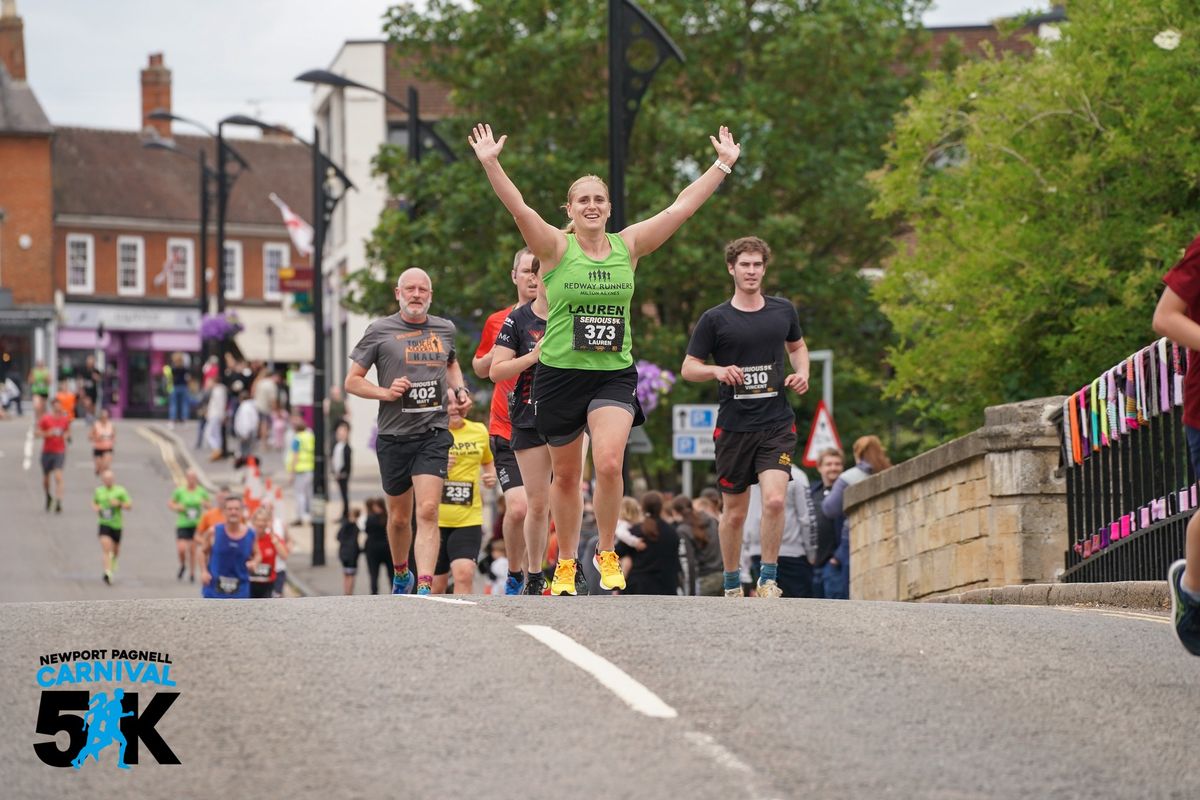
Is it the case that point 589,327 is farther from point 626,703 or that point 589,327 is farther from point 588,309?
point 626,703

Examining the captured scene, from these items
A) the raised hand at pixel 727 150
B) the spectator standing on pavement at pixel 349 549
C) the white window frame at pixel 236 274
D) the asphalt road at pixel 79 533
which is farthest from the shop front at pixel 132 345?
the raised hand at pixel 727 150

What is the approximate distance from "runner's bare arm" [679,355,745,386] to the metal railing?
7.95 ft

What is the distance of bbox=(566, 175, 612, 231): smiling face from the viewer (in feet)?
33.1

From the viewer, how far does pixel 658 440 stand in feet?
119

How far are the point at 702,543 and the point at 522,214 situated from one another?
31.6ft

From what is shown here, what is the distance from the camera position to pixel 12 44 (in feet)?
273

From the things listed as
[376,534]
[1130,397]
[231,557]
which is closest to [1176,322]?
[1130,397]

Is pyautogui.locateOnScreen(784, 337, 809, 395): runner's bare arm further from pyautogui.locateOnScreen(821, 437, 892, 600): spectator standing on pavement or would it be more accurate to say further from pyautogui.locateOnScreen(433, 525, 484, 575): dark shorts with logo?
pyautogui.locateOnScreen(821, 437, 892, 600): spectator standing on pavement

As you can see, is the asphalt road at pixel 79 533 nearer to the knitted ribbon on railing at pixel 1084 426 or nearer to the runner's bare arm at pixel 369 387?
the runner's bare arm at pixel 369 387

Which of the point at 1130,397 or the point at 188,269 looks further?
the point at 188,269

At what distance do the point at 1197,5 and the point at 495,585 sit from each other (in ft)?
28.9

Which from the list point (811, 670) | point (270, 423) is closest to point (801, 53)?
point (270, 423)

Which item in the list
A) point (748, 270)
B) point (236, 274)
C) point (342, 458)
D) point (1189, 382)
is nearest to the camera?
point (1189, 382)

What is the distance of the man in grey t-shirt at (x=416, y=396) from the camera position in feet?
42.3
